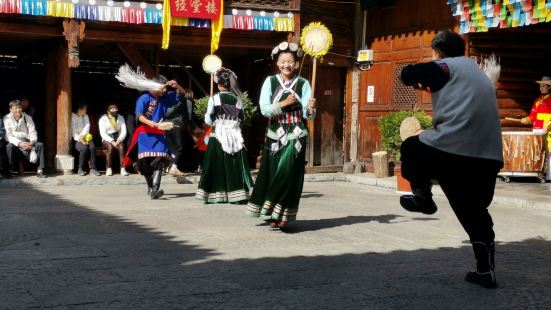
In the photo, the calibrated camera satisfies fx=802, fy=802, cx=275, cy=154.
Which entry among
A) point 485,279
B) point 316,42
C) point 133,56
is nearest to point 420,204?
point 485,279

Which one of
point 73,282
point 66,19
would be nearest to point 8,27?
point 66,19

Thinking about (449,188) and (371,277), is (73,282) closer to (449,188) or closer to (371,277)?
(371,277)

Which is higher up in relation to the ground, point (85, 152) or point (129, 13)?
point (129, 13)

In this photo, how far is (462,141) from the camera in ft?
18.6

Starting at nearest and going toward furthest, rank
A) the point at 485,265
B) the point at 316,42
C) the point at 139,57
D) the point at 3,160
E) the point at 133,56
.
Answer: the point at 485,265 < the point at 316,42 < the point at 3,160 < the point at 133,56 < the point at 139,57

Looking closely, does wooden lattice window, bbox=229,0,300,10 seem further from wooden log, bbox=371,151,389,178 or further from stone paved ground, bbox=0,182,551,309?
stone paved ground, bbox=0,182,551,309

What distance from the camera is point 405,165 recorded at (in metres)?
5.97

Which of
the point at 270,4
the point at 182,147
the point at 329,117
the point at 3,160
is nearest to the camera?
the point at 3,160

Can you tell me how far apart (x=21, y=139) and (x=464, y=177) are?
10.7 metres

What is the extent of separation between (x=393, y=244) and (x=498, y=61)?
8.40 meters

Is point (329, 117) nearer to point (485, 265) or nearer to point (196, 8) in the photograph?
point (196, 8)

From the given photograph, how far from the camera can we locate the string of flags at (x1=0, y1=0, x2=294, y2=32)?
46.2 ft

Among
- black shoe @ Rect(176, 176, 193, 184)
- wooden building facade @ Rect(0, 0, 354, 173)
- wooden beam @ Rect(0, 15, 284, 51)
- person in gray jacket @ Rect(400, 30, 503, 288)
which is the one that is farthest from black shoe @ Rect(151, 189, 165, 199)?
person in gray jacket @ Rect(400, 30, 503, 288)

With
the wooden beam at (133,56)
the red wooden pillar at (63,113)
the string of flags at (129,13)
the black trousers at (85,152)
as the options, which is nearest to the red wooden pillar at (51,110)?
the red wooden pillar at (63,113)
